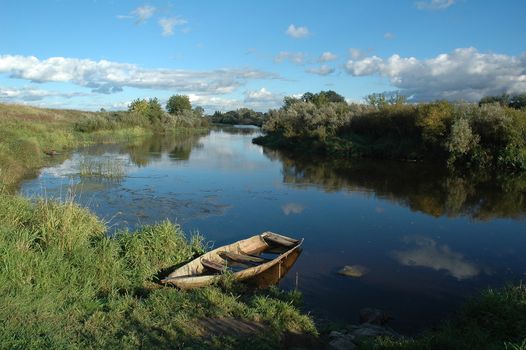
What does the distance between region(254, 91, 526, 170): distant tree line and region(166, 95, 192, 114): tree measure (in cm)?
5143

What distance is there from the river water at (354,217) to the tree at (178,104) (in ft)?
238

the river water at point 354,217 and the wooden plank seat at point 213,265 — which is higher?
the wooden plank seat at point 213,265

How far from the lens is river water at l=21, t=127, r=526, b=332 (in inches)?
420

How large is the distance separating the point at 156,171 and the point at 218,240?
52.3ft

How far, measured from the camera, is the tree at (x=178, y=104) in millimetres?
103312

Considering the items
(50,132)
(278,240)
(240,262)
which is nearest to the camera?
(240,262)

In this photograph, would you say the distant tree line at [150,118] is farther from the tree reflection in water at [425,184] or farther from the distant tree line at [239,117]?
the tree reflection in water at [425,184]

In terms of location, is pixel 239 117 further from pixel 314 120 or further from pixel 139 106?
pixel 314 120

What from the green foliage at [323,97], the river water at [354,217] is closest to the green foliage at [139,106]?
the green foliage at [323,97]

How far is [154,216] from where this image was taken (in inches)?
645

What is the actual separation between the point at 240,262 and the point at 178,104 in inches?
3767

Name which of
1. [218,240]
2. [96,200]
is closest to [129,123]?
[96,200]

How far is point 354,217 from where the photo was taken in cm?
1800

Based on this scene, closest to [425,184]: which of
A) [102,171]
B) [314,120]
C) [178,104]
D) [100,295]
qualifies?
[102,171]
